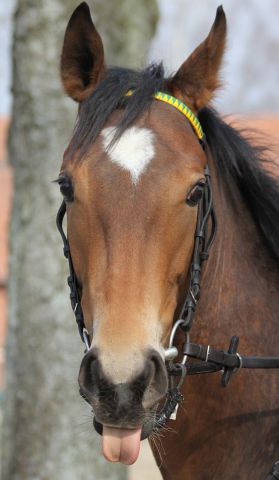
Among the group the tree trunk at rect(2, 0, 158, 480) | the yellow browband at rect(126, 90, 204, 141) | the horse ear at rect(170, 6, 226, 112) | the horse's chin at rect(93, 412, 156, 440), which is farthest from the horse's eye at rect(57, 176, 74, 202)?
the tree trunk at rect(2, 0, 158, 480)

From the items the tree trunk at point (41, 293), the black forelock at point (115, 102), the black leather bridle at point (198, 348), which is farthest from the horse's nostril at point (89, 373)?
the tree trunk at point (41, 293)

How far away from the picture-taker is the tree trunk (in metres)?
6.62

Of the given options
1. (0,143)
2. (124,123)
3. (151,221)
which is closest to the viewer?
A: (151,221)

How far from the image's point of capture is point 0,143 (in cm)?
3206

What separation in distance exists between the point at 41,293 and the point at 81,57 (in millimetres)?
3379

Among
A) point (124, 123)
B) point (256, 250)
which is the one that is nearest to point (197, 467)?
point (256, 250)

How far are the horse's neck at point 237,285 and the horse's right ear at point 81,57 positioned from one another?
0.72 m

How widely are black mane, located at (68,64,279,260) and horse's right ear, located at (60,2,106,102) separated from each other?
85mm

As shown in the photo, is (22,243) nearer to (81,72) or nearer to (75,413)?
(75,413)

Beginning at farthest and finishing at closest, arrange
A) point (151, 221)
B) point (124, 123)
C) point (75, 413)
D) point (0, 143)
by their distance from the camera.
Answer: point (0, 143) → point (75, 413) → point (124, 123) → point (151, 221)

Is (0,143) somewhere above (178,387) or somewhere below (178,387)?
below

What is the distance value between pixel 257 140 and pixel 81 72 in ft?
2.94

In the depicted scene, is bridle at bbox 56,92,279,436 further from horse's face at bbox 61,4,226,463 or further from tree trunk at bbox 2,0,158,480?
tree trunk at bbox 2,0,158,480

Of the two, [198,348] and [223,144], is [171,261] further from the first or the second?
[223,144]
